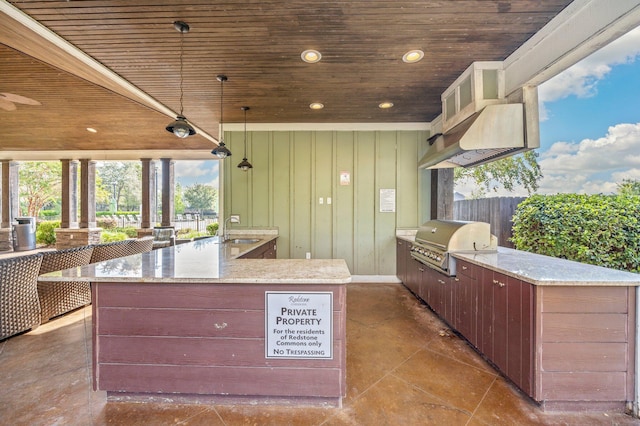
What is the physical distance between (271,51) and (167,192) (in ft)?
21.1

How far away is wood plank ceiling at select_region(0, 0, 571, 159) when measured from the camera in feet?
6.84

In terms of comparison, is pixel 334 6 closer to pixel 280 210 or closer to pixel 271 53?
pixel 271 53

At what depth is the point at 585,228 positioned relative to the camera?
2666 millimetres

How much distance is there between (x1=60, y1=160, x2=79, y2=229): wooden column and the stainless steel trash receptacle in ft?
3.12

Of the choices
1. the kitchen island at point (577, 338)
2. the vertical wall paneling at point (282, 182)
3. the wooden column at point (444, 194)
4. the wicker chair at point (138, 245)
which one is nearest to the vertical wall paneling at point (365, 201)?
the wooden column at point (444, 194)

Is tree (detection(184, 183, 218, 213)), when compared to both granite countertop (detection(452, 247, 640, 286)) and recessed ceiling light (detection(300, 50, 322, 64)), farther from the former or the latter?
granite countertop (detection(452, 247, 640, 286))

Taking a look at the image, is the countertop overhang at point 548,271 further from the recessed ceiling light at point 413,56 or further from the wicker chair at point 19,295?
the wicker chair at point 19,295

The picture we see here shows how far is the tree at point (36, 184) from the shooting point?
10.1 m

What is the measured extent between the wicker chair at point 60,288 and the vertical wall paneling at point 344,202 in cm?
351

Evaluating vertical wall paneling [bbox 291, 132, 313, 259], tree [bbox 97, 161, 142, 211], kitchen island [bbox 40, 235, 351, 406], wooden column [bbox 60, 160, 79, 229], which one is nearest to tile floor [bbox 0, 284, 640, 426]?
kitchen island [bbox 40, 235, 351, 406]

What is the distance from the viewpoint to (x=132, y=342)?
5.65 ft

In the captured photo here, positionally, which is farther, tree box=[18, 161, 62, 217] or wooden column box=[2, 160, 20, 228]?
tree box=[18, 161, 62, 217]

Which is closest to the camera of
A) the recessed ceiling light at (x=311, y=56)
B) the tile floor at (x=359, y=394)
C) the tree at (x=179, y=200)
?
the tile floor at (x=359, y=394)

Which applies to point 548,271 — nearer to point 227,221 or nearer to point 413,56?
point 413,56
